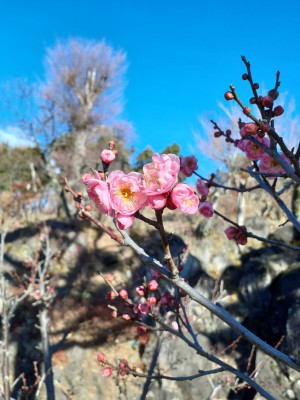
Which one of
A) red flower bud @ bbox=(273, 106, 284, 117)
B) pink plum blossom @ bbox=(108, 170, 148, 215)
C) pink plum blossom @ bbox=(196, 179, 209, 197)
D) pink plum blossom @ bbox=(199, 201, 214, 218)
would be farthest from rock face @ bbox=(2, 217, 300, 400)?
pink plum blossom @ bbox=(108, 170, 148, 215)

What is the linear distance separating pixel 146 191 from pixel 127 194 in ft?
0.31

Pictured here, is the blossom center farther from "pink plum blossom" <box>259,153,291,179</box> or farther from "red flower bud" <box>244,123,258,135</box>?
"pink plum blossom" <box>259,153,291,179</box>

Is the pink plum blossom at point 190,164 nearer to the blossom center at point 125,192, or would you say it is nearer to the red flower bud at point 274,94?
the red flower bud at point 274,94

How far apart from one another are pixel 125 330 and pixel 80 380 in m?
1.54

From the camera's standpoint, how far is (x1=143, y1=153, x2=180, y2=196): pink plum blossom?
961mm

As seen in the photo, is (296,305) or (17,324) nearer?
(296,305)

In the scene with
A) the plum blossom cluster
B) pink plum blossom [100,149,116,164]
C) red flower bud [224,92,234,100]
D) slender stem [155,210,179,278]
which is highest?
red flower bud [224,92,234,100]

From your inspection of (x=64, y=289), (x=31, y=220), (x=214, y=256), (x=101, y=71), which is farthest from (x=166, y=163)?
(x=101, y=71)

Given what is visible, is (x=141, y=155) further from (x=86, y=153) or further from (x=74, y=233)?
(x=74, y=233)

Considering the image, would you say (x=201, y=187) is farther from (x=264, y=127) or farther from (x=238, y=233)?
(x=264, y=127)

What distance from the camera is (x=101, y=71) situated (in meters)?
17.9

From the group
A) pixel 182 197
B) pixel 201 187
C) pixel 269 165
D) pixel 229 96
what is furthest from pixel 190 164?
pixel 182 197

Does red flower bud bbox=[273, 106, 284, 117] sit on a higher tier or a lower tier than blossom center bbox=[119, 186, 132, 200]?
higher

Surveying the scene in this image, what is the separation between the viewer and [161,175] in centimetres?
97
